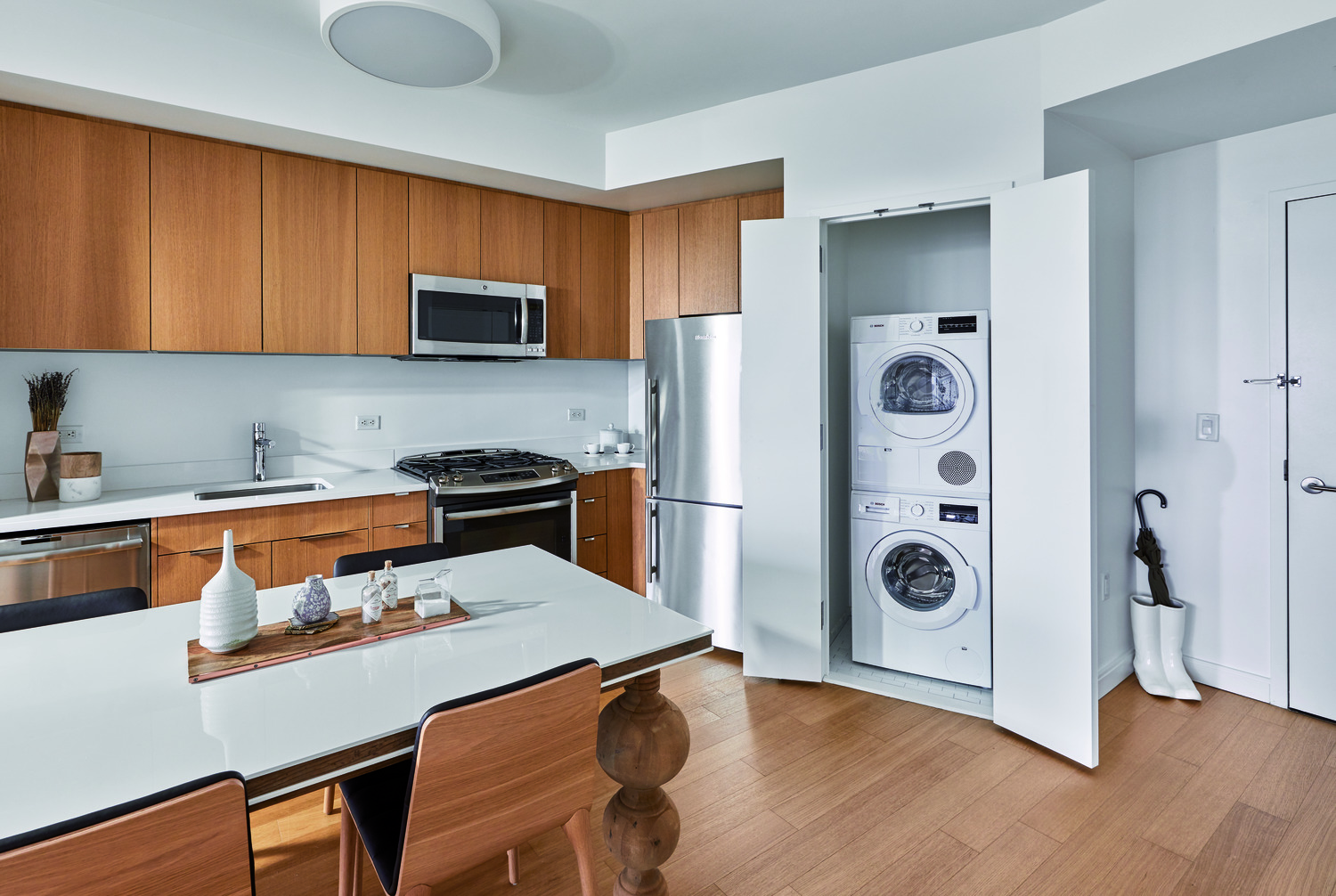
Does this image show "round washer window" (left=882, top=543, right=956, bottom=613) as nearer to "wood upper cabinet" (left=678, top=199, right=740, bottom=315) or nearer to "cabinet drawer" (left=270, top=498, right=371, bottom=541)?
"wood upper cabinet" (left=678, top=199, right=740, bottom=315)

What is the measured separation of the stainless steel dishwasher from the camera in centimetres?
238

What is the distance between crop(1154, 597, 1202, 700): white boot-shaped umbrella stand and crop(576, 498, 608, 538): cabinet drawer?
270 centimetres

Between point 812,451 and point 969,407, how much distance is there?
0.65 m

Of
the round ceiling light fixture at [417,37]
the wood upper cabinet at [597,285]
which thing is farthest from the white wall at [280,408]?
the round ceiling light fixture at [417,37]

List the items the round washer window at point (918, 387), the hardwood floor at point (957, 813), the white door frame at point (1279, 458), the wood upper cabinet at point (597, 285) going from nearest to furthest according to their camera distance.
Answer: the hardwood floor at point (957, 813) → the white door frame at point (1279, 458) → the round washer window at point (918, 387) → the wood upper cabinet at point (597, 285)

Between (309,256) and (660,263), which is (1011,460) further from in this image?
(309,256)

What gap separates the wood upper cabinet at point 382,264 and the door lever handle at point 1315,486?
3.99 metres

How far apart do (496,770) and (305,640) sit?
1.97 feet

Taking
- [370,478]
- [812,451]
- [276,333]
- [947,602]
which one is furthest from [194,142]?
[947,602]

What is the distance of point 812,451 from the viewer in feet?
9.88

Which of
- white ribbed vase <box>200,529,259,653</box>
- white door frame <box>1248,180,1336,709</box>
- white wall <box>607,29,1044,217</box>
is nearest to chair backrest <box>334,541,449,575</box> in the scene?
white ribbed vase <box>200,529,259,653</box>

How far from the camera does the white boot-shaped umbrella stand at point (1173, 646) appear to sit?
2988 mm

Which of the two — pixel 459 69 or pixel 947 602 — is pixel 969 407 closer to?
pixel 947 602

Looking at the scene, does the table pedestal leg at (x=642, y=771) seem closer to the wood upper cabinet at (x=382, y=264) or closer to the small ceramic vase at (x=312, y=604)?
the small ceramic vase at (x=312, y=604)
